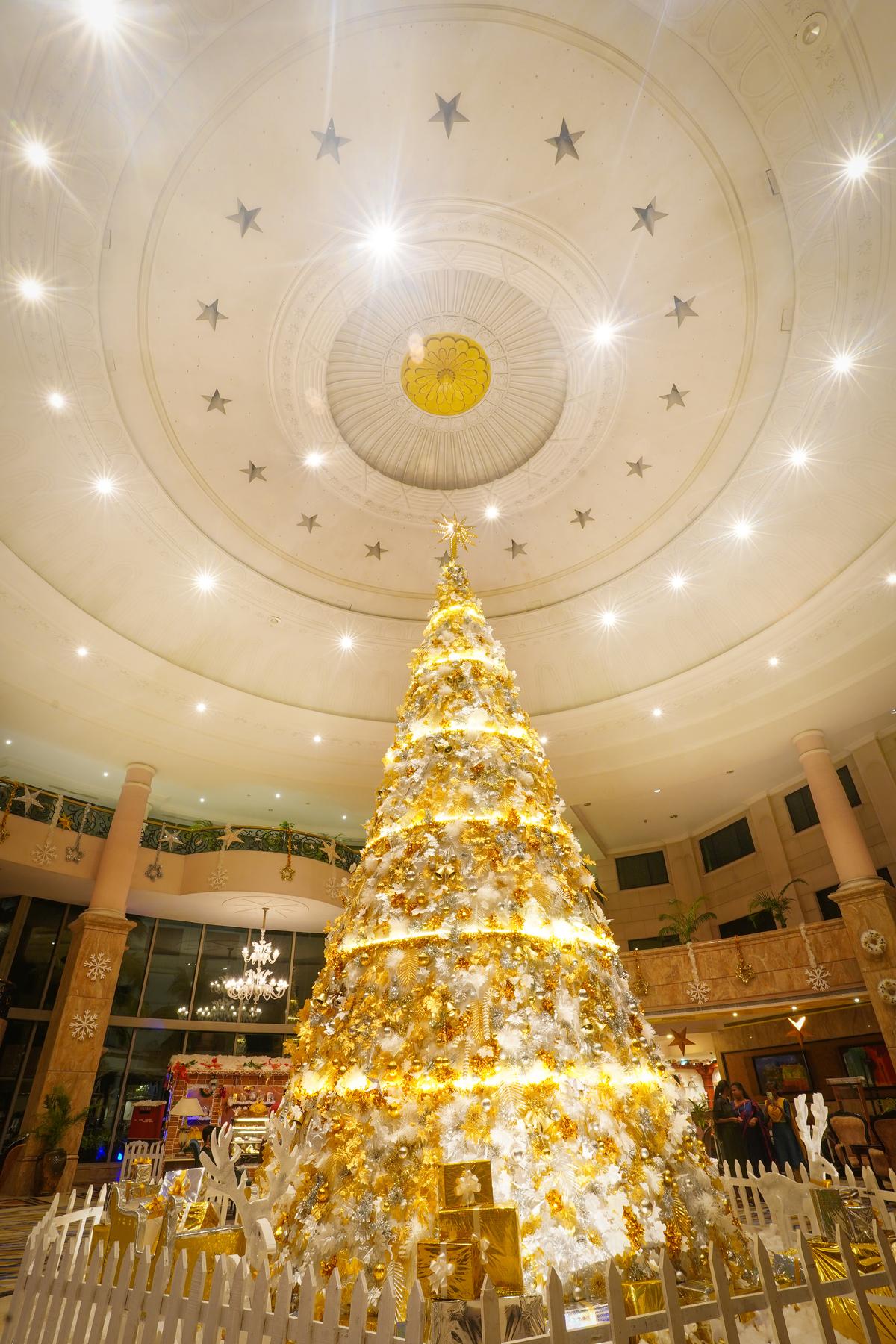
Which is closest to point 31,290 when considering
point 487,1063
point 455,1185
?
point 487,1063

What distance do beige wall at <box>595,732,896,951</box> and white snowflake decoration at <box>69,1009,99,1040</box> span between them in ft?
33.5

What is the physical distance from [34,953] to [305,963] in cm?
632

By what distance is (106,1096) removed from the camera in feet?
47.8

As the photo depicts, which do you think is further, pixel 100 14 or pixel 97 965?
pixel 97 965

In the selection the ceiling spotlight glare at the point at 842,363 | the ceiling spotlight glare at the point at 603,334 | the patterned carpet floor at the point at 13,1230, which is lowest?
the patterned carpet floor at the point at 13,1230

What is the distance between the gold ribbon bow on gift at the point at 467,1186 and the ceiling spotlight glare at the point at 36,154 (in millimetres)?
9548

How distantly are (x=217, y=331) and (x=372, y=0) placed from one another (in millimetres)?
4018

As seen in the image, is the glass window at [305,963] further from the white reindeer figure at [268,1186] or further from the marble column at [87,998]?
the white reindeer figure at [268,1186]

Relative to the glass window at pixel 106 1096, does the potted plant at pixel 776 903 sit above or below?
above

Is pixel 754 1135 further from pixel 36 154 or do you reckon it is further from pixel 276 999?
pixel 36 154

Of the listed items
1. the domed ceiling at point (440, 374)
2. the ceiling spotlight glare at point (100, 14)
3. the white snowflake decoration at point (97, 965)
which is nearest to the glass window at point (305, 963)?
the domed ceiling at point (440, 374)

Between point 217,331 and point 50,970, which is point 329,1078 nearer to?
point 217,331

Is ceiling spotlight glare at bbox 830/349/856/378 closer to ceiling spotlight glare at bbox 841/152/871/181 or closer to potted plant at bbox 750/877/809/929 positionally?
ceiling spotlight glare at bbox 841/152/871/181

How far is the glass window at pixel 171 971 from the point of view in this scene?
16.0m
